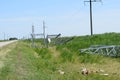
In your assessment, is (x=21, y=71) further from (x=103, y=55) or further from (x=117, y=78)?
(x=103, y=55)

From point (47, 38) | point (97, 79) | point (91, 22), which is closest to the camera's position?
point (97, 79)

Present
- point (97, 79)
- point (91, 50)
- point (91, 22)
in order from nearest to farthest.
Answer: point (97, 79), point (91, 50), point (91, 22)

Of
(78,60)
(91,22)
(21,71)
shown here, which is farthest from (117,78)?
(91,22)

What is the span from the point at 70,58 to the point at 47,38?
2367cm

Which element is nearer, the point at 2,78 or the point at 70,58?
the point at 2,78

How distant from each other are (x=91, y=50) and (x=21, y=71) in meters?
13.1

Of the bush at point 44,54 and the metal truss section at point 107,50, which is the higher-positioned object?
the metal truss section at point 107,50

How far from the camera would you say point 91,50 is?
89.5 feet

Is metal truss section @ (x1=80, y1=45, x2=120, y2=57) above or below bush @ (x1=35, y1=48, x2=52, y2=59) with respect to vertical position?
above

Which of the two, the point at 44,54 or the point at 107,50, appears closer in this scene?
the point at 107,50

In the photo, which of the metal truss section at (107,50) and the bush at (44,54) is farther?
the metal truss section at (107,50)

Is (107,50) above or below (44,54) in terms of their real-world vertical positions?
above

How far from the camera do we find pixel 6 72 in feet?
46.0

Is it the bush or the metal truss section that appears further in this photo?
the metal truss section
